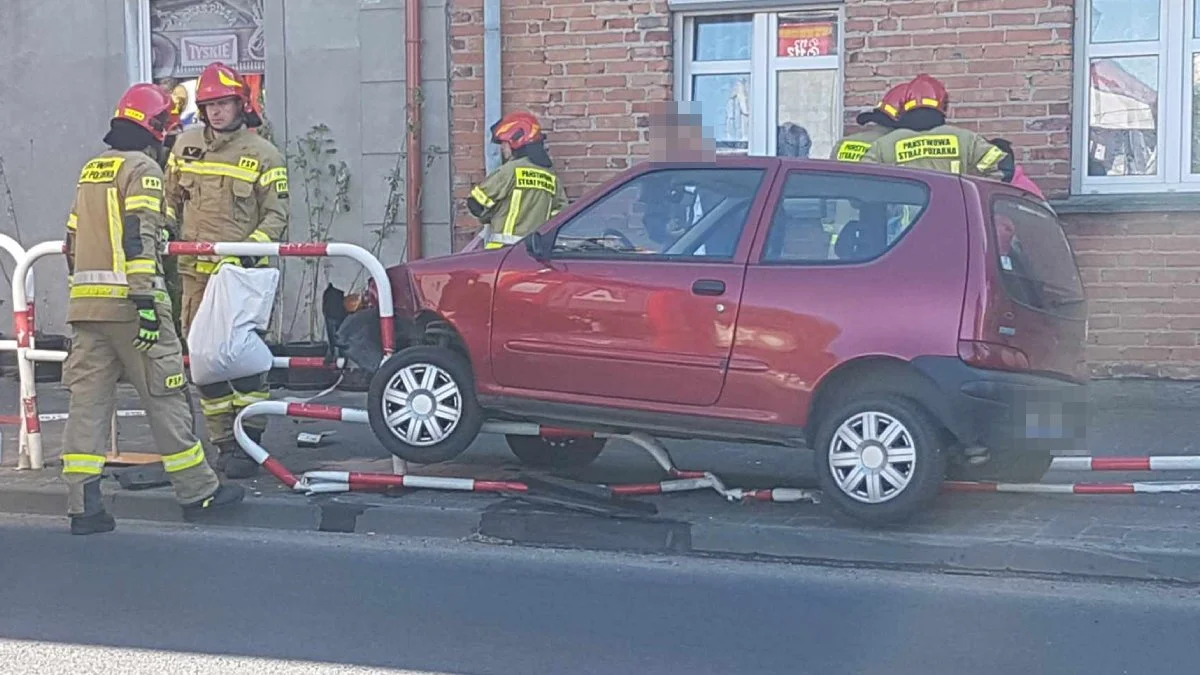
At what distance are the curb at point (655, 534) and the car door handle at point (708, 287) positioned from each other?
1.04 metres

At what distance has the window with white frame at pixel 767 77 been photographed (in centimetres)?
1059

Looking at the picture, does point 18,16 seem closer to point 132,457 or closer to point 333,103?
point 333,103

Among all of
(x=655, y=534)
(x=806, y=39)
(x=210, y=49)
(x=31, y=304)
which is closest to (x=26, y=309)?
(x=31, y=304)

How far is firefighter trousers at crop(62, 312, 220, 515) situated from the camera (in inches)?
272

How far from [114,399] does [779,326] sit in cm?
315

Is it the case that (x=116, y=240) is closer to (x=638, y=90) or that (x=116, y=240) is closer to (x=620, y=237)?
(x=620, y=237)

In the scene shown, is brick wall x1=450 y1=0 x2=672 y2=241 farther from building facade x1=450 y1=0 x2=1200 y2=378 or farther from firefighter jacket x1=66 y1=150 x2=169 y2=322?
firefighter jacket x1=66 y1=150 x2=169 y2=322

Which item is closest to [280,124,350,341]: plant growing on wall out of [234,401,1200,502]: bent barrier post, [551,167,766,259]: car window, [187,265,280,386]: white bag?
[187,265,280,386]: white bag

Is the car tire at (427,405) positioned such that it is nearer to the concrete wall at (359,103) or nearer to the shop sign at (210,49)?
the concrete wall at (359,103)

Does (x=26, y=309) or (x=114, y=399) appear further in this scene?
(x=26, y=309)

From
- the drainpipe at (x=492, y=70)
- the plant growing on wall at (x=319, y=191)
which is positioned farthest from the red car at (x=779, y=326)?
the plant growing on wall at (x=319, y=191)

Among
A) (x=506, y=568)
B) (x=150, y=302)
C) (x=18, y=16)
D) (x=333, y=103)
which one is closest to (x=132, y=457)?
(x=150, y=302)

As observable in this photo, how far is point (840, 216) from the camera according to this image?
22.2ft

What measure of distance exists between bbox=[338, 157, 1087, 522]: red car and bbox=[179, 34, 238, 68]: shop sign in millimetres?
5357
